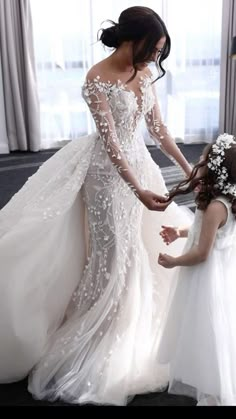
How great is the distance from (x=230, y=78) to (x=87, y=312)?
418cm

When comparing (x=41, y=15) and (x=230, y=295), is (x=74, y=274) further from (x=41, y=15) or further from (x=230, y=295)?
(x=41, y=15)

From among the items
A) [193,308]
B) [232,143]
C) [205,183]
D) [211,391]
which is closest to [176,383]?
[211,391]

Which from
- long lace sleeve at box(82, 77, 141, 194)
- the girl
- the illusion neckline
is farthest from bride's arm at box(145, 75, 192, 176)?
the girl

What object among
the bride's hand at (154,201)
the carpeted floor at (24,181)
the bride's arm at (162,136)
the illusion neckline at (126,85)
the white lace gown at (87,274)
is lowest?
the carpeted floor at (24,181)

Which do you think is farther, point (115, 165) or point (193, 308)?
point (115, 165)

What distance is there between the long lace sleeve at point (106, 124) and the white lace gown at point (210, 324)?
1.04 feet

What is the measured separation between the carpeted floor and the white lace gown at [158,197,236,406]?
5.9 inches

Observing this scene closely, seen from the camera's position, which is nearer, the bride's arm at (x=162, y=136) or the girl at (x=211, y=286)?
the girl at (x=211, y=286)

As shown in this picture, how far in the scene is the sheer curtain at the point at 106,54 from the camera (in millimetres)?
5250

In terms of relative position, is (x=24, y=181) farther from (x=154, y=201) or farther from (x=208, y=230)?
(x=208, y=230)

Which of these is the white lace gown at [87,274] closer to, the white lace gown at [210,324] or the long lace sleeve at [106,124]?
the long lace sleeve at [106,124]

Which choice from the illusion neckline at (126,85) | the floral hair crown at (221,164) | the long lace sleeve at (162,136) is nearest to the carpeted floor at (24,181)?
the floral hair crown at (221,164)

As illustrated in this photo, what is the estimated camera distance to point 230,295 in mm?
1584

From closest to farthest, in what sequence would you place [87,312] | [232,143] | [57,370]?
[232,143] → [57,370] → [87,312]
